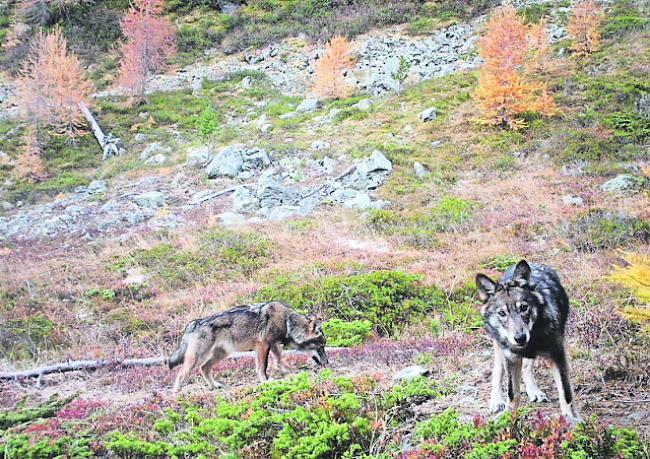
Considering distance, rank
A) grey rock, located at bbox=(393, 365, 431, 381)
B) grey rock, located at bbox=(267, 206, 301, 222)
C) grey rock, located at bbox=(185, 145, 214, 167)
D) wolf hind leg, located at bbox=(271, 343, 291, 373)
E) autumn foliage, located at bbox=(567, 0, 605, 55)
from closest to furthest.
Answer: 1. grey rock, located at bbox=(393, 365, 431, 381)
2. wolf hind leg, located at bbox=(271, 343, 291, 373)
3. grey rock, located at bbox=(267, 206, 301, 222)
4. grey rock, located at bbox=(185, 145, 214, 167)
5. autumn foliage, located at bbox=(567, 0, 605, 55)

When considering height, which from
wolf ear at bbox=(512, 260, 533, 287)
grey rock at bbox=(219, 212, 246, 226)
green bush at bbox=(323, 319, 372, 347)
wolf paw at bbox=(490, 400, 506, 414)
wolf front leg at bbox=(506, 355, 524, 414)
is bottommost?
grey rock at bbox=(219, 212, 246, 226)

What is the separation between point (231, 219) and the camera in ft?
57.0

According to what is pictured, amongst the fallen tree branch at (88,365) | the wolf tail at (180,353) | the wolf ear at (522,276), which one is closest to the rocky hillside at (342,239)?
the fallen tree branch at (88,365)

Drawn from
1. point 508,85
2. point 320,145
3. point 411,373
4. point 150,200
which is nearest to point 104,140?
point 150,200

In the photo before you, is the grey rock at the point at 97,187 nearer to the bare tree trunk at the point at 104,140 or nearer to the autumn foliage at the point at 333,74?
the bare tree trunk at the point at 104,140

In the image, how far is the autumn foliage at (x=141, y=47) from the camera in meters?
33.6

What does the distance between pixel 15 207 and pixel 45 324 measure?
1579 centimetres

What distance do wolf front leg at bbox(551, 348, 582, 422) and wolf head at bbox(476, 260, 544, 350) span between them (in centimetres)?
39

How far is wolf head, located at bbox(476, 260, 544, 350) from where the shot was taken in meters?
3.78

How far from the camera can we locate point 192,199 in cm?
2084

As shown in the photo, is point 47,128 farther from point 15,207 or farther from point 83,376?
point 83,376

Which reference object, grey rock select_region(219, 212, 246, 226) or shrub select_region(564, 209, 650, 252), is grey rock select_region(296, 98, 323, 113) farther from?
shrub select_region(564, 209, 650, 252)

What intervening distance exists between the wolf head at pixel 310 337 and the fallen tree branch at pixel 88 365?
0.88 metres

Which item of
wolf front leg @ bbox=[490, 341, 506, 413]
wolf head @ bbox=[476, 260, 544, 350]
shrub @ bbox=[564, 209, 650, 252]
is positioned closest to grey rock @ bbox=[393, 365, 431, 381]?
wolf front leg @ bbox=[490, 341, 506, 413]
